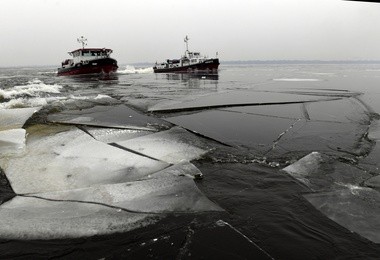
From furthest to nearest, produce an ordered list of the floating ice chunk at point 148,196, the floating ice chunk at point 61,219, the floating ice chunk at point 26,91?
1. the floating ice chunk at point 26,91
2. the floating ice chunk at point 148,196
3. the floating ice chunk at point 61,219

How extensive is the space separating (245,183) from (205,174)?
2.09 ft

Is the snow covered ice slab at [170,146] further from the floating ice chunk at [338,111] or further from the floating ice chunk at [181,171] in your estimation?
the floating ice chunk at [338,111]

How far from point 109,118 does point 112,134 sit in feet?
6.71

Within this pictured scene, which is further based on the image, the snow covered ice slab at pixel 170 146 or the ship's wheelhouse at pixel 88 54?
the ship's wheelhouse at pixel 88 54

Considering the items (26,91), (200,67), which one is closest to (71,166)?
(26,91)

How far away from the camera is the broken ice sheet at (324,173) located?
3.91m

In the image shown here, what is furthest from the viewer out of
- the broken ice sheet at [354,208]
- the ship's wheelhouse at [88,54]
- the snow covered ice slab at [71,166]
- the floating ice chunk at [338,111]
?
the ship's wheelhouse at [88,54]

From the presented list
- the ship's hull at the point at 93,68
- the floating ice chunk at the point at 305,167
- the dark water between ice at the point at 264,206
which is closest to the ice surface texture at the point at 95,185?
the dark water between ice at the point at 264,206

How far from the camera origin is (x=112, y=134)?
6410 mm

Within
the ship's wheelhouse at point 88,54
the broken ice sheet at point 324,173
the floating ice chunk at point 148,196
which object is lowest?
the floating ice chunk at point 148,196

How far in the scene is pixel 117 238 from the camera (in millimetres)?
2750

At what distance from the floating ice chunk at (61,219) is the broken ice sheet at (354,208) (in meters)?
1.98

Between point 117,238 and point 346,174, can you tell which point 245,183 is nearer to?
point 346,174

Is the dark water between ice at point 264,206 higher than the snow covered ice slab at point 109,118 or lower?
lower
